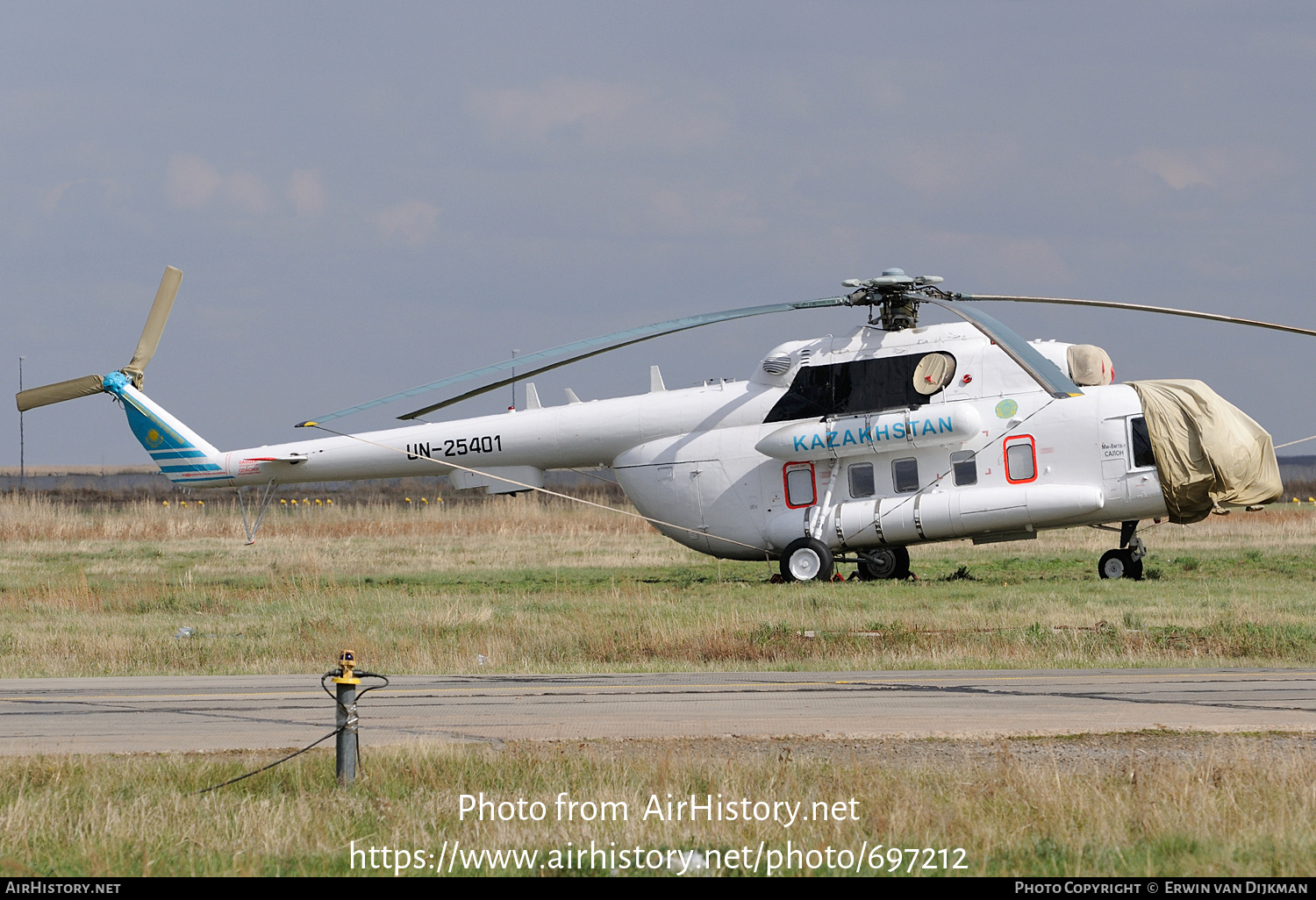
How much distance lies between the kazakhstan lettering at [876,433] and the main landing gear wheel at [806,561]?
1703 mm

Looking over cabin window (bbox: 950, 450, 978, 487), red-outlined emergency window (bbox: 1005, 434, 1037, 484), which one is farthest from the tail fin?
red-outlined emergency window (bbox: 1005, 434, 1037, 484)

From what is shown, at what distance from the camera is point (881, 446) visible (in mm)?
22578

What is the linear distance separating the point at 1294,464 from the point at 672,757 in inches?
7681

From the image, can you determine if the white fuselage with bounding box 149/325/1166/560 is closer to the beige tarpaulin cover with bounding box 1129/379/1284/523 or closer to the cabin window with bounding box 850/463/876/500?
the cabin window with bounding box 850/463/876/500

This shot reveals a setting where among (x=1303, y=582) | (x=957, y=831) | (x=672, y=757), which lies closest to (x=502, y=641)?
(x=672, y=757)

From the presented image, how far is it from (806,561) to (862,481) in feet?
5.65

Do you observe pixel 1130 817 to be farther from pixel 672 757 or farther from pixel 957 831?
pixel 672 757

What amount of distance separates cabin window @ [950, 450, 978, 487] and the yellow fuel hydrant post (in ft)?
50.9

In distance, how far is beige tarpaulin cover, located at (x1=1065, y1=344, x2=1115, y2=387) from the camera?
73.7 ft

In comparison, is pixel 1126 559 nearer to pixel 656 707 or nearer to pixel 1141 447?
pixel 1141 447

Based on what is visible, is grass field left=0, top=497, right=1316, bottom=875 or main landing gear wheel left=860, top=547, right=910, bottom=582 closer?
grass field left=0, top=497, right=1316, bottom=875

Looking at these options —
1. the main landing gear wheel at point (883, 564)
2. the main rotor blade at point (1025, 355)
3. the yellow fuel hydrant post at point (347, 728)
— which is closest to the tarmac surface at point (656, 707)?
the yellow fuel hydrant post at point (347, 728)

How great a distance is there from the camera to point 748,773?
8594 mm

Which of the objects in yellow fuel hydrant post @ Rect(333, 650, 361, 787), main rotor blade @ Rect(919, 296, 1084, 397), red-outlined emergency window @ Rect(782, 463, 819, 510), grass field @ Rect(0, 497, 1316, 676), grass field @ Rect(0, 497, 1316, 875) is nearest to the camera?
grass field @ Rect(0, 497, 1316, 875)
